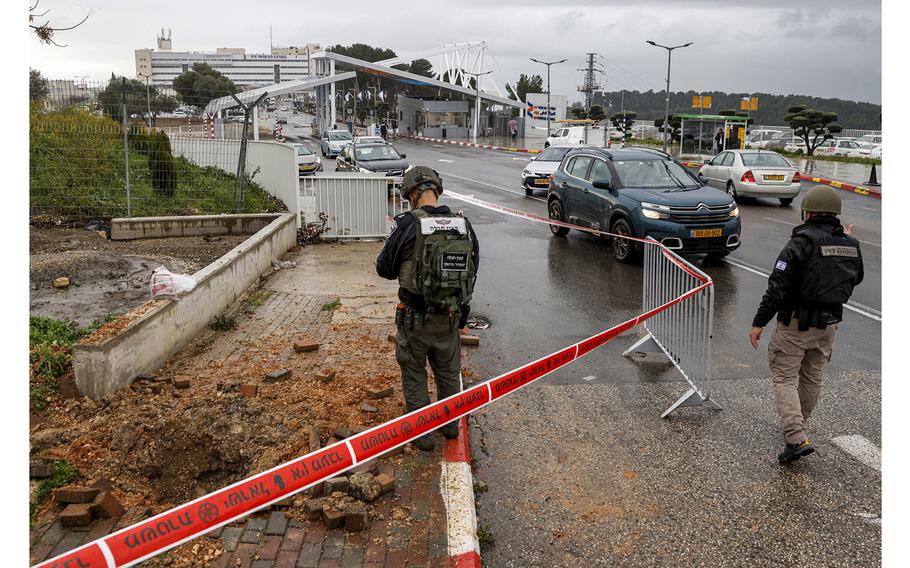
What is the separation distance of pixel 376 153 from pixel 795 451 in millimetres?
19851

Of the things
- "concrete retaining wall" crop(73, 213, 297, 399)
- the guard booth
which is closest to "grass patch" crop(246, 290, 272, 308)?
"concrete retaining wall" crop(73, 213, 297, 399)

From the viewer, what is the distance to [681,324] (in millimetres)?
6738

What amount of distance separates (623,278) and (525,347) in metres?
3.97

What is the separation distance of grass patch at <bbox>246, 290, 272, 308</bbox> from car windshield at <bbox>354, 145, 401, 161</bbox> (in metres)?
13.7

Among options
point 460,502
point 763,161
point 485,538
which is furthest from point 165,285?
point 763,161

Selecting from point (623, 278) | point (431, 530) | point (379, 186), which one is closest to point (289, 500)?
point (431, 530)

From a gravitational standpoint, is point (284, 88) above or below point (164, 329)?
above

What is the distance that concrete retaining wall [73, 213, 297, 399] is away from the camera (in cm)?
579

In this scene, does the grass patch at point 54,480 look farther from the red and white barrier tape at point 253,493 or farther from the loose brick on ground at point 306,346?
the loose brick on ground at point 306,346

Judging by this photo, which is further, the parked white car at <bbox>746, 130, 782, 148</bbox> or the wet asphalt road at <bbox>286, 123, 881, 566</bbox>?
the parked white car at <bbox>746, 130, 782, 148</bbox>

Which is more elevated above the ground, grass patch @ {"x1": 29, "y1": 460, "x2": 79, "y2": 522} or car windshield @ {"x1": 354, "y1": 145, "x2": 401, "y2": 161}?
car windshield @ {"x1": 354, "y1": 145, "x2": 401, "y2": 161}

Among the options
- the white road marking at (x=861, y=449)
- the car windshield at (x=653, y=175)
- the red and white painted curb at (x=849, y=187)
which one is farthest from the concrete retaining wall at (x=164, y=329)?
the red and white painted curb at (x=849, y=187)

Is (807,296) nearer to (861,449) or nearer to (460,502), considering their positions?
(861,449)

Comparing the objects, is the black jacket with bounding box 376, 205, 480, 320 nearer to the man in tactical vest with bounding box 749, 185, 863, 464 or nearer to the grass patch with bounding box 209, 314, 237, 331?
the man in tactical vest with bounding box 749, 185, 863, 464
